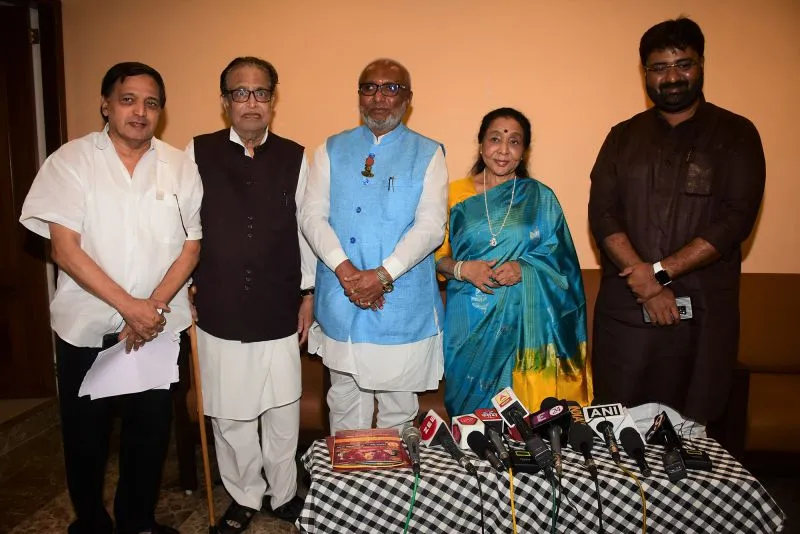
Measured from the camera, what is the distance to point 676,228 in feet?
7.47

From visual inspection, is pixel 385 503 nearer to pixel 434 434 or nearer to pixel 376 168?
pixel 434 434

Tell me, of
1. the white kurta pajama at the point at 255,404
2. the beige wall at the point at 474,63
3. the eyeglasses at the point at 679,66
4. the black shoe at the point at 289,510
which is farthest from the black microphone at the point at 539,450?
the beige wall at the point at 474,63

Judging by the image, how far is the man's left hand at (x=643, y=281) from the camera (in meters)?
2.24

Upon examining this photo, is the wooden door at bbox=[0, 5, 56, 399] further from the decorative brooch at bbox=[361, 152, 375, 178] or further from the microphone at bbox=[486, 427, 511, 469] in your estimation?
the microphone at bbox=[486, 427, 511, 469]

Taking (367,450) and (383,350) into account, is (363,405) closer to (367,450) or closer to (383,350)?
(383,350)

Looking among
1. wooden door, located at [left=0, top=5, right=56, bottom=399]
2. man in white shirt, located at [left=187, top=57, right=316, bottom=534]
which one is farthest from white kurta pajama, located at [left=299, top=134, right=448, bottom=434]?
wooden door, located at [left=0, top=5, right=56, bottom=399]

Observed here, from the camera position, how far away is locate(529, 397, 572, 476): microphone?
5.51 ft

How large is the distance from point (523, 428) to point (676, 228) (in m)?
1.08

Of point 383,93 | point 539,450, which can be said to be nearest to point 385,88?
point 383,93

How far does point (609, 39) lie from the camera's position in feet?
10.5

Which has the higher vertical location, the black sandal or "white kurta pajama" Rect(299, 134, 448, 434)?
"white kurta pajama" Rect(299, 134, 448, 434)

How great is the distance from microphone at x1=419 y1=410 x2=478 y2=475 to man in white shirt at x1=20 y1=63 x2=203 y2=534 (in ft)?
3.27

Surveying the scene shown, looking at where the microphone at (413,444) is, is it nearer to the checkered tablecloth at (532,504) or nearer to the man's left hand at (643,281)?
the checkered tablecloth at (532,504)

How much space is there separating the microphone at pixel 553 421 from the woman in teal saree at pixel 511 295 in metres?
0.65
